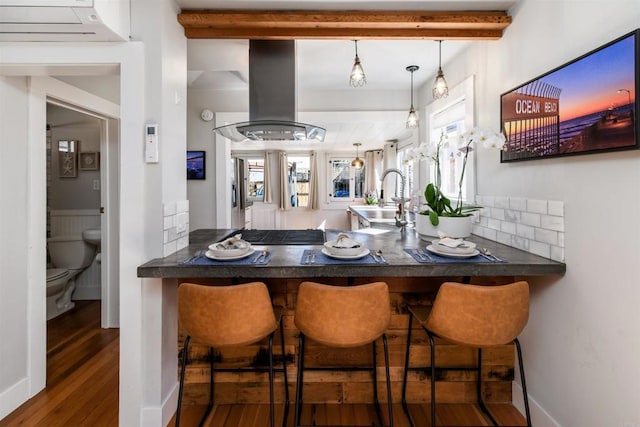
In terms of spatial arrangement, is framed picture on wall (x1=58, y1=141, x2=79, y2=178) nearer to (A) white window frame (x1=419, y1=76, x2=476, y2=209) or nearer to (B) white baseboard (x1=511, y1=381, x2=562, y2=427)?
(A) white window frame (x1=419, y1=76, x2=476, y2=209)

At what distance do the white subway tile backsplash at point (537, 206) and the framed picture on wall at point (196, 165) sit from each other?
10.2 feet

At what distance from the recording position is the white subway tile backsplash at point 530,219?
1.63 m

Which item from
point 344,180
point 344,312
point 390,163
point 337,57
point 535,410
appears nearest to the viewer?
point 344,312

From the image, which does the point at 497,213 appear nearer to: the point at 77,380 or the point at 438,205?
the point at 438,205

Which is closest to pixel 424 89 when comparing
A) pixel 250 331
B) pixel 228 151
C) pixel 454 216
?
pixel 454 216

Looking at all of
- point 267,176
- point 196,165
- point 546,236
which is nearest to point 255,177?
point 267,176

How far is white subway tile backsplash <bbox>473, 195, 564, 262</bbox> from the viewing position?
1.52 m

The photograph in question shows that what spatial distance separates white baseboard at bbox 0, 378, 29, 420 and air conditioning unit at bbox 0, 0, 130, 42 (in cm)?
191

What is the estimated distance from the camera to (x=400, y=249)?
1.79 metres

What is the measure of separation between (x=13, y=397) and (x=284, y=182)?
600 cm

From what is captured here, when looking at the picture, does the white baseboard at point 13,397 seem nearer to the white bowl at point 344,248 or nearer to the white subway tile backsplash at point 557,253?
the white bowl at point 344,248

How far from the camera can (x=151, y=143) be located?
160cm

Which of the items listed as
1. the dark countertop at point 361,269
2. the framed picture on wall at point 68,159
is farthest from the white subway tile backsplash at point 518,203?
the framed picture on wall at point 68,159

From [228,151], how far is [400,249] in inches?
102
